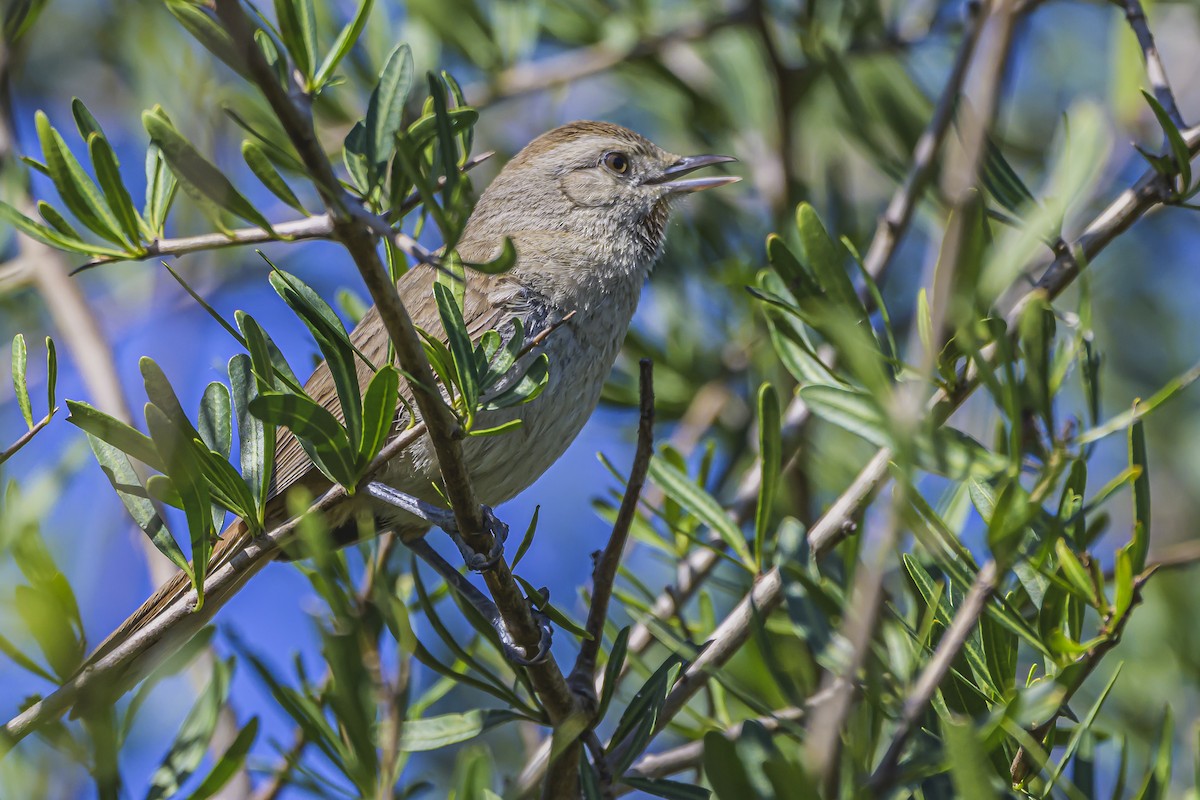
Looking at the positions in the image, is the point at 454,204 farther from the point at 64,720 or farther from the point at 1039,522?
the point at 64,720

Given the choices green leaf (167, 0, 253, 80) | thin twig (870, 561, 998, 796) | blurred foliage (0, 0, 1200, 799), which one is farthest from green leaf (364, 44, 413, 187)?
thin twig (870, 561, 998, 796)

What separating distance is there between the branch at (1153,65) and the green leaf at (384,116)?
4.96 ft

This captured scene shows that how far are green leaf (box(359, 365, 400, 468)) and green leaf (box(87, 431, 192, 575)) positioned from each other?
402 mm

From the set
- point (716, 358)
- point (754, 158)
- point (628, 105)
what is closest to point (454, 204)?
point (716, 358)

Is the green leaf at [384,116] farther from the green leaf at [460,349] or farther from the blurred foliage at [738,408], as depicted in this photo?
the green leaf at [460,349]

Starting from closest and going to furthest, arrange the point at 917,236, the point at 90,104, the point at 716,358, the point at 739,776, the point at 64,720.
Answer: the point at 739,776
the point at 64,720
the point at 716,358
the point at 917,236
the point at 90,104

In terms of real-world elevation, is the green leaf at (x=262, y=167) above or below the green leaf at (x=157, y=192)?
below

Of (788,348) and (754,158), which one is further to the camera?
(754,158)

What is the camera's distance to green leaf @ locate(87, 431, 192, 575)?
2.22 m

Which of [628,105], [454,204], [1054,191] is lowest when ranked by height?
[1054,191]

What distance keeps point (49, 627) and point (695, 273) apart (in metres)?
3.26

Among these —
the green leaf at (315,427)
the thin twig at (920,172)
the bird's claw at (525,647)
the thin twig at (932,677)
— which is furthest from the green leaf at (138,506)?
the thin twig at (920,172)

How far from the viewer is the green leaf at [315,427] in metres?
1.89

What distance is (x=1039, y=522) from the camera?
1.84 metres
